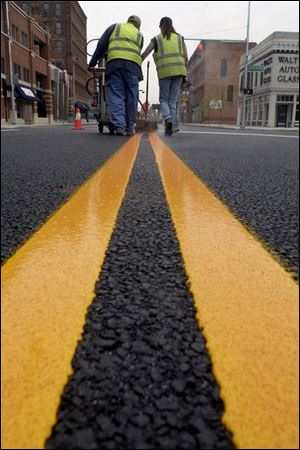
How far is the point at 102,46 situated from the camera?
673cm

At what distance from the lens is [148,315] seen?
68cm

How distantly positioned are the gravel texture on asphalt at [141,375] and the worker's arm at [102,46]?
6.47 meters

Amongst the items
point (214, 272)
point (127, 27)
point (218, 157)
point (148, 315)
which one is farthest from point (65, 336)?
point (127, 27)

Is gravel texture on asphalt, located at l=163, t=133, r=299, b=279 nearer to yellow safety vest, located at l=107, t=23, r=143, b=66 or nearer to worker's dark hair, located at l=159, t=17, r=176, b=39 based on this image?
yellow safety vest, located at l=107, t=23, r=143, b=66

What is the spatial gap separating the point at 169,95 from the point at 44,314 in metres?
7.01

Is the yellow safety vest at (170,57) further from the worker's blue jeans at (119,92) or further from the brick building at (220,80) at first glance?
the brick building at (220,80)

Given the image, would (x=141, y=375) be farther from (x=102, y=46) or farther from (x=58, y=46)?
(x=58, y=46)

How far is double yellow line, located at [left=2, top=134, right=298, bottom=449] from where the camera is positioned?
445 mm

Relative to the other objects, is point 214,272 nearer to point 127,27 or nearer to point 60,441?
point 60,441

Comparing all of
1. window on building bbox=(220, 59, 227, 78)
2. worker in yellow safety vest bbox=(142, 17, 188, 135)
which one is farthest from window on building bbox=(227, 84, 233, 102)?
worker in yellow safety vest bbox=(142, 17, 188, 135)

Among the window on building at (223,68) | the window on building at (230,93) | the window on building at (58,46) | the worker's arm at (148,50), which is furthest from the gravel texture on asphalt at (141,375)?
the window on building at (223,68)

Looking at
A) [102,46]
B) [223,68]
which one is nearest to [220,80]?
[223,68]

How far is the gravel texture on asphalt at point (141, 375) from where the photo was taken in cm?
42

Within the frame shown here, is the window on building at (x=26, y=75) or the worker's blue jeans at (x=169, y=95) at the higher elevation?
the window on building at (x=26, y=75)
